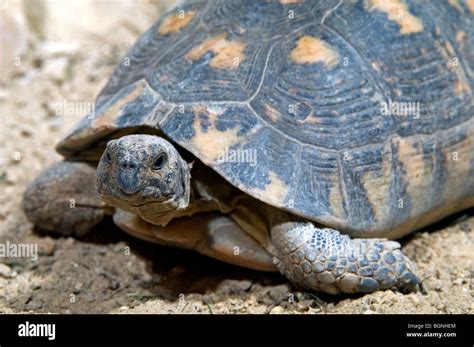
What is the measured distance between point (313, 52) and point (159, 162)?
1250mm

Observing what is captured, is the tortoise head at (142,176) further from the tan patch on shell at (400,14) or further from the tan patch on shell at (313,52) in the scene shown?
the tan patch on shell at (400,14)

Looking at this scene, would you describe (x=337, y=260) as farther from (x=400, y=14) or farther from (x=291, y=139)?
(x=400, y=14)

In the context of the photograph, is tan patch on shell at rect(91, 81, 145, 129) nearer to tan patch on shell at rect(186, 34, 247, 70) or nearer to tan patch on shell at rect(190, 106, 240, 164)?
tan patch on shell at rect(186, 34, 247, 70)

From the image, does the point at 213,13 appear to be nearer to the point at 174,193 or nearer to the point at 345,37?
the point at 345,37

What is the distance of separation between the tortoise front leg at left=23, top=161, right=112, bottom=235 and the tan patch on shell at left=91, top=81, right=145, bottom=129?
0.48 metres

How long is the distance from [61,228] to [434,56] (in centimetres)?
275

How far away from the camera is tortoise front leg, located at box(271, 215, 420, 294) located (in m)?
3.57

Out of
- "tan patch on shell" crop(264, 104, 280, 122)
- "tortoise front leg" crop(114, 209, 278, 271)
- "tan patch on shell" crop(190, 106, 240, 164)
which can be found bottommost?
"tortoise front leg" crop(114, 209, 278, 271)

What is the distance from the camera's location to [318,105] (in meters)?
3.80

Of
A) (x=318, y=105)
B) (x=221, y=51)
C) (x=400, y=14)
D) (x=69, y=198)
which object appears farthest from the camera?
(x=69, y=198)

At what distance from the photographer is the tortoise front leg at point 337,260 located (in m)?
3.57

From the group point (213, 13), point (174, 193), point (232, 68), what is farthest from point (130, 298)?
point (213, 13)

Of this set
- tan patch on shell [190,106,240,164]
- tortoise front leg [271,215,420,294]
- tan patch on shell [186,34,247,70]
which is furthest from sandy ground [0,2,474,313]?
tan patch on shell [186,34,247,70]

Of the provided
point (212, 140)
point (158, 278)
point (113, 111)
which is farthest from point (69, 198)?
point (212, 140)
